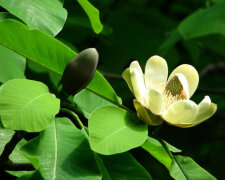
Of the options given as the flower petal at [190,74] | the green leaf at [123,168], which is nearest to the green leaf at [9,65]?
the green leaf at [123,168]

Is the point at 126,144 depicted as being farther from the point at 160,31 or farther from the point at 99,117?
the point at 160,31

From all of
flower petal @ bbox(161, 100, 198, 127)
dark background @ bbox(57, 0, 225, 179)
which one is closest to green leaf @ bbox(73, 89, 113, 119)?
flower petal @ bbox(161, 100, 198, 127)

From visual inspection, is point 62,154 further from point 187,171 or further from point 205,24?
point 205,24

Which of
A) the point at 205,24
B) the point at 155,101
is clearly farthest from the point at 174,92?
the point at 205,24

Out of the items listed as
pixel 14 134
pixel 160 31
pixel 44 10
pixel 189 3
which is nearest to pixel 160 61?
pixel 44 10

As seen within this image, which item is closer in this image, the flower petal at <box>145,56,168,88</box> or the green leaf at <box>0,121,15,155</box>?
the green leaf at <box>0,121,15,155</box>

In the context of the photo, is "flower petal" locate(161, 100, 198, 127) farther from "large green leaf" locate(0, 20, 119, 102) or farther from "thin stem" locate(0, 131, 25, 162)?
"thin stem" locate(0, 131, 25, 162)

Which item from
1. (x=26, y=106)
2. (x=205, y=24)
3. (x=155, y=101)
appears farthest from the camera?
(x=205, y=24)

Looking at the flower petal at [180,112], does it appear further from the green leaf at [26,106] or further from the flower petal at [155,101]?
the green leaf at [26,106]
